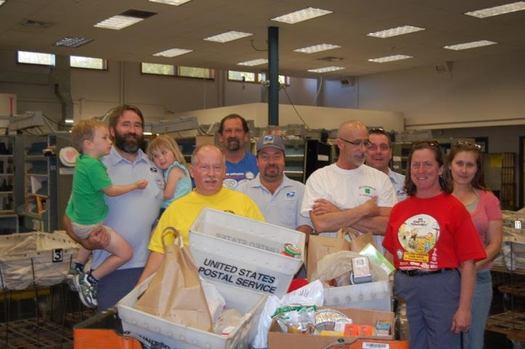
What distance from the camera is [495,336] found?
5.49 meters

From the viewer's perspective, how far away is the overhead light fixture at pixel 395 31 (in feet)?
36.7

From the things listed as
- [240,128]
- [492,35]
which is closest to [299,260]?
[240,128]

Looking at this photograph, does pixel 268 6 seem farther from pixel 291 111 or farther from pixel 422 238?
pixel 422 238

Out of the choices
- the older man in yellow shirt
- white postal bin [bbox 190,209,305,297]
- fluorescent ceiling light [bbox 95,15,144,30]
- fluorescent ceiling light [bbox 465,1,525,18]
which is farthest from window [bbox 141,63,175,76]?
white postal bin [bbox 190,209,305,297]

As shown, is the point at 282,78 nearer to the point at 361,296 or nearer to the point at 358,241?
the point at 358,241

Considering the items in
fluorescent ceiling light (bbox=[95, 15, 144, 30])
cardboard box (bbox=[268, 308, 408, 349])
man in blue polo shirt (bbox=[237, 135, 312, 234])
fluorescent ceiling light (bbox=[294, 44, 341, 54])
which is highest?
fluorescent ceiling light (bbox=[95, 15, 144, 30])

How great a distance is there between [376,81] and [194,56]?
5.59 meters

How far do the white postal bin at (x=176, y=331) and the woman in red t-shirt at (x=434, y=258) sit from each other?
0.97 metres

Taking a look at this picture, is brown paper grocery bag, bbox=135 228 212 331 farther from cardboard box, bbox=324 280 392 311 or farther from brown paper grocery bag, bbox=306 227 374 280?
brown paper grocery bag, bbox=306 227 374 280

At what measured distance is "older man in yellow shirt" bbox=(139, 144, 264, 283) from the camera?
2650 millimetres

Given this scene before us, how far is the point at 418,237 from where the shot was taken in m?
2.81

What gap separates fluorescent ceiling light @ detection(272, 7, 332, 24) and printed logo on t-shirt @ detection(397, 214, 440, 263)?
7589 millimetres

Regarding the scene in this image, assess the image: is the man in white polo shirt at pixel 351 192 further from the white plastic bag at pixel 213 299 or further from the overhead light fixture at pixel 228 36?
the overhead light fixture at pixel 228 36

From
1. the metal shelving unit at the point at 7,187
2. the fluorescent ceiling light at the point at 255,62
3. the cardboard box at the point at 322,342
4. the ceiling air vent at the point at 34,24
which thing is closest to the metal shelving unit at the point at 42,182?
the metal shelving unit at the point at 7,187
